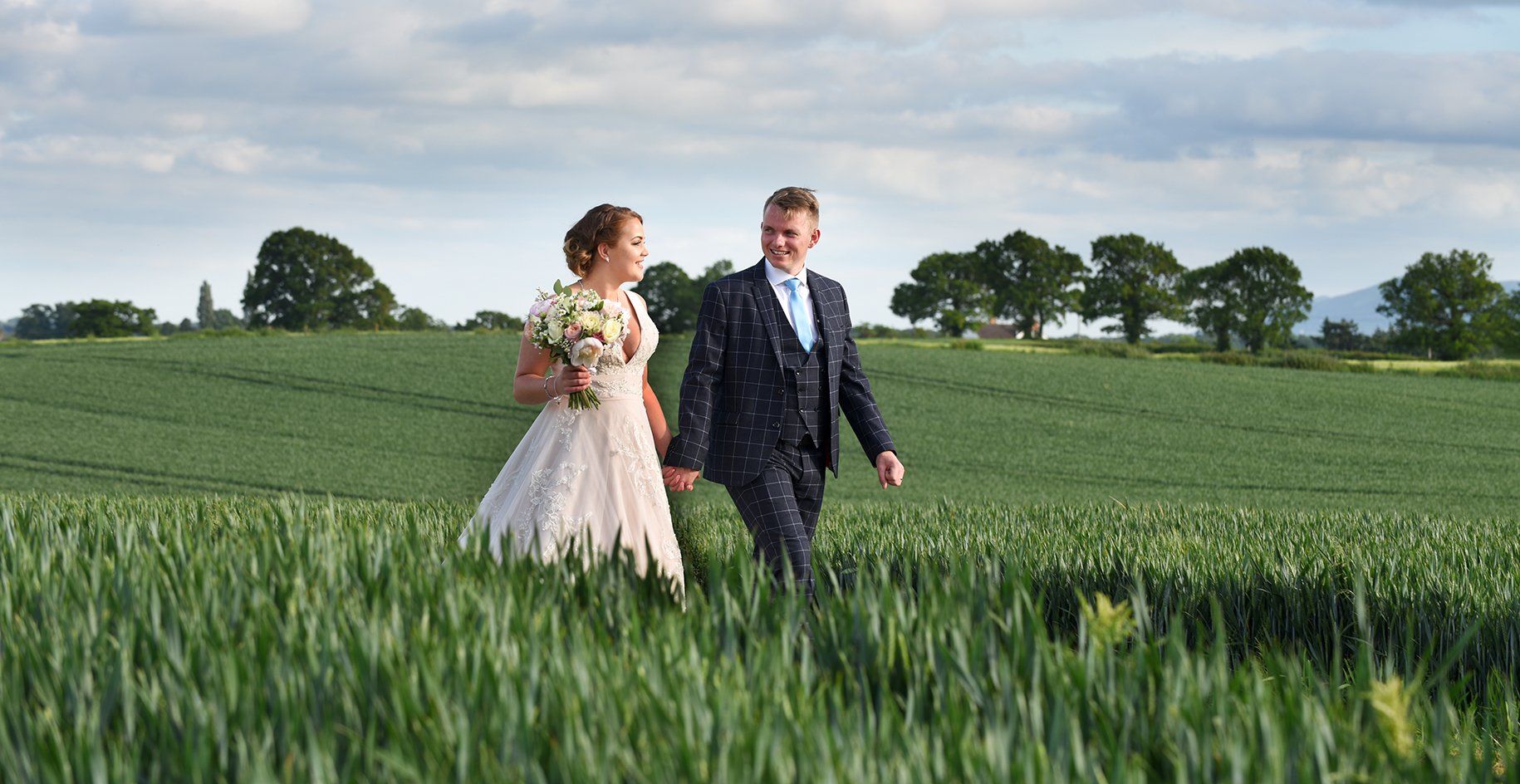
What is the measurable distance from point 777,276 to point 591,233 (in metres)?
0.91

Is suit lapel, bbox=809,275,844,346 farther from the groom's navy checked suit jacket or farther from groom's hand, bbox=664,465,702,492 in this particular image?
groom's hand, bbox=664,465,702,492

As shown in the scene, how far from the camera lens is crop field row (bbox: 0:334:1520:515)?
808 inches

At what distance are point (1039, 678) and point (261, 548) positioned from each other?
2.33 metres

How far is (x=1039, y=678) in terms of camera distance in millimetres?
2684

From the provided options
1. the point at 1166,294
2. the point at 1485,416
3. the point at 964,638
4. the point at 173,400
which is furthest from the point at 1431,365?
the point at 964,638

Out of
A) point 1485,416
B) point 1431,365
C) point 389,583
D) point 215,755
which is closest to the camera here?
point 215,755

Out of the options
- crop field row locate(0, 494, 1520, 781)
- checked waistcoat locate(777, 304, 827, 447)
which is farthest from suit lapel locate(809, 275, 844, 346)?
crop field row locate(0, 494, 1520, 781)

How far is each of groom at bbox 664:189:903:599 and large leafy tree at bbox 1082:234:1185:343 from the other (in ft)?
276

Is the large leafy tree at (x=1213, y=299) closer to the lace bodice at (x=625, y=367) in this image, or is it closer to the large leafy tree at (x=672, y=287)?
the large leafy tree at (x=672, y=287)

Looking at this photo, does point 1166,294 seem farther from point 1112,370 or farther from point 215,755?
point 215,755

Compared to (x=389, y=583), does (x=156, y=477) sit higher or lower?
lower

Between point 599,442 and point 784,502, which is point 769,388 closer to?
point 784,502

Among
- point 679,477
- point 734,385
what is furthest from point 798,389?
point 679,477

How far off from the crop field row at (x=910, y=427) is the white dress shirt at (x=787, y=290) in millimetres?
10943
